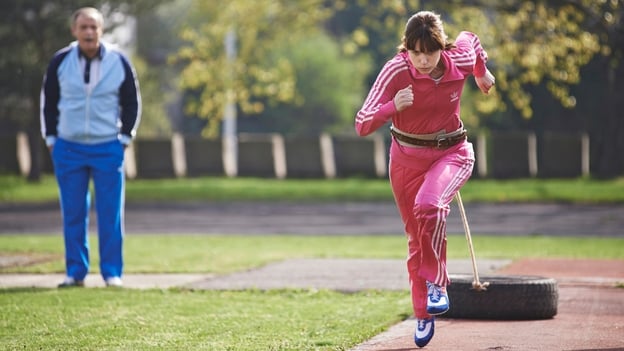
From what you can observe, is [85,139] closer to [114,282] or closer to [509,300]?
[114,282]

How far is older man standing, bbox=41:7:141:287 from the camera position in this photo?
31.9ft

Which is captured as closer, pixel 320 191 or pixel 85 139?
pixel 85 139

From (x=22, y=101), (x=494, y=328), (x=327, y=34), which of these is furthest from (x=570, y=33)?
(x=327, y=34)

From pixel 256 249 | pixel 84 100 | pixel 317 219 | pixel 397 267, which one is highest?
pixel 84 100

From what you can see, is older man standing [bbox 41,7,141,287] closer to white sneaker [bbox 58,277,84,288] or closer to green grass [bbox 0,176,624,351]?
white sneaker [bbox 58,277,84,288]

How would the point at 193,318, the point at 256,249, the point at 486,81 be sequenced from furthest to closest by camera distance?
the point at 256,249 → the point at 193,318 → the point at 486,81

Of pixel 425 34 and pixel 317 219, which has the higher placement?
pixel 425 34

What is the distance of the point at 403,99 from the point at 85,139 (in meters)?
3.97

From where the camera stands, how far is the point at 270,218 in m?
19.7

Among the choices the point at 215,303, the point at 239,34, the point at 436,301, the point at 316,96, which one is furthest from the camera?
the point at 316,96

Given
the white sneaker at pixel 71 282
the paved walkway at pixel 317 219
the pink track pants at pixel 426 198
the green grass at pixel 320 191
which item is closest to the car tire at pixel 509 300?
the pink track pants at pixel 426 198

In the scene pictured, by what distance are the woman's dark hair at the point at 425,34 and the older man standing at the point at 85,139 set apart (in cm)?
384

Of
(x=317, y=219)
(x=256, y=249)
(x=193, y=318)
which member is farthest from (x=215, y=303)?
(x=317, y=219)

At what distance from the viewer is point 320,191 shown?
2562 cm
